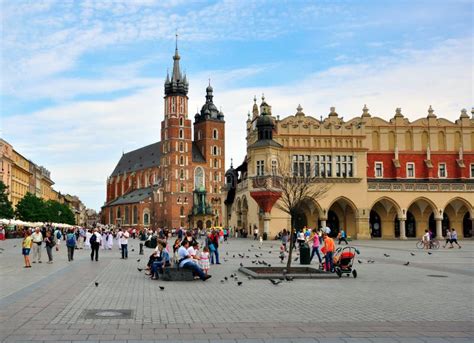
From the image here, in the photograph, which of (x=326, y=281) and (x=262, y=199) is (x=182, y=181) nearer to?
(x=262, y=199)

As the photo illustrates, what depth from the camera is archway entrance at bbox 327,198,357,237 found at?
59188 millimetres

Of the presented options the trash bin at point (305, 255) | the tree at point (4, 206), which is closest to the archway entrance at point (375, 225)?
the trash bin at point (305, 255)

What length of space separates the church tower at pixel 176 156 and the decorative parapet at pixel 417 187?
75799 millimetres

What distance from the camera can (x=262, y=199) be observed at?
54.7 metres

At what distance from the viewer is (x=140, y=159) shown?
526ft

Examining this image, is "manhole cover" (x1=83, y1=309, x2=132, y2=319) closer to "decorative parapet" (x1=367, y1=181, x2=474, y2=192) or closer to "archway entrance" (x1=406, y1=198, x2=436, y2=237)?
"decorative parapet" (x1=367, y1=181, x2=474, y2=192)

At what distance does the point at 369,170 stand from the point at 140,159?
10847cm

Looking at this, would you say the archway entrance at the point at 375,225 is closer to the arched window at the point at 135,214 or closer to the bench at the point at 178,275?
the bench at the point at 178,275

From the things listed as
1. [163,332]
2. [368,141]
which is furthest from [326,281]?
[368,141]

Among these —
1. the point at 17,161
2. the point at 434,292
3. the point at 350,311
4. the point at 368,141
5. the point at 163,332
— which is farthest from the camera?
the point at 17,161

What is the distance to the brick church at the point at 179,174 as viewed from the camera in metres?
130

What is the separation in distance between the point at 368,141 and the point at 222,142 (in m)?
85.5

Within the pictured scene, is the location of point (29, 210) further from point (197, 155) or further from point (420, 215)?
point (197, 155)

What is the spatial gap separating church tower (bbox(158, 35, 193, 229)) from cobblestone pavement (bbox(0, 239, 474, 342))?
111 meters
